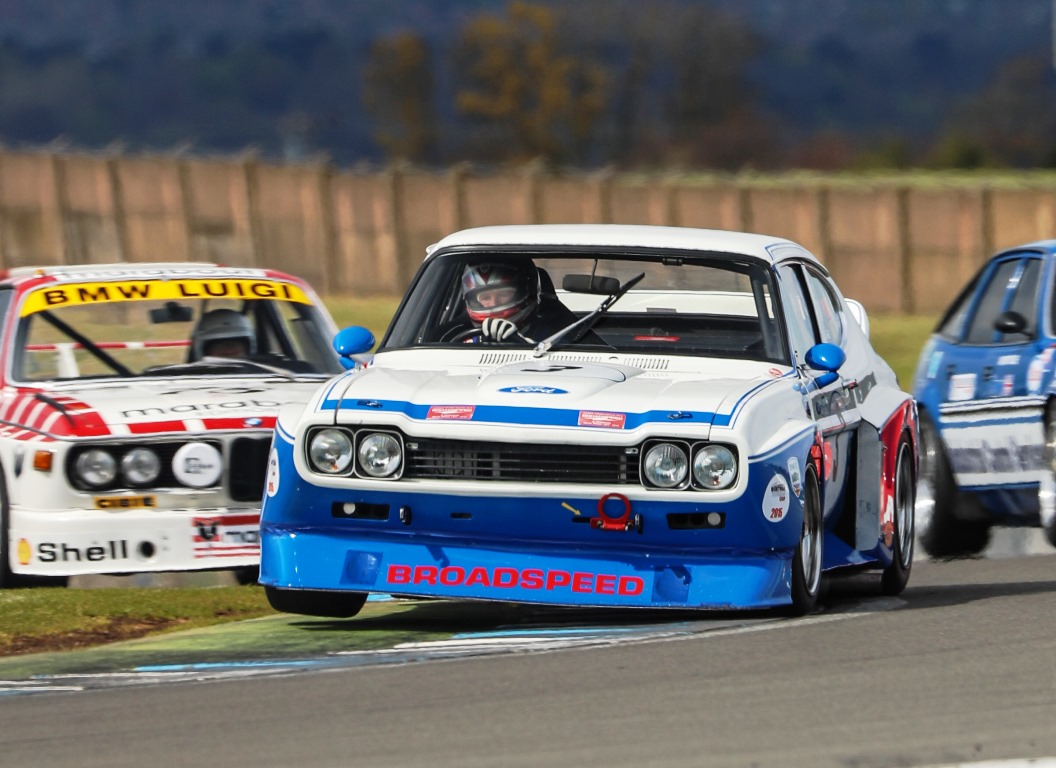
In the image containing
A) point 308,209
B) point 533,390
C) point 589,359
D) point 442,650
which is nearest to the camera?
point 442,650

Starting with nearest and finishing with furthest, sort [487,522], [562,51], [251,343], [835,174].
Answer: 1. [487,522]
2. [251,343]
3. [835,174]
4. [562,51]

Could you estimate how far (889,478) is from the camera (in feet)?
30.3

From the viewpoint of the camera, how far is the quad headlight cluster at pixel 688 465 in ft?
24.5

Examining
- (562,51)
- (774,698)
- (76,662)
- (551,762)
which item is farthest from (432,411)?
(562,51)

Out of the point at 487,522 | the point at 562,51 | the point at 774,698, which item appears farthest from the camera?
the point at 562,51

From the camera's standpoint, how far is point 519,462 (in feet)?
24.8

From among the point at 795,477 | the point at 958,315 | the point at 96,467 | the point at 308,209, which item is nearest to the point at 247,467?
the point at 96,467

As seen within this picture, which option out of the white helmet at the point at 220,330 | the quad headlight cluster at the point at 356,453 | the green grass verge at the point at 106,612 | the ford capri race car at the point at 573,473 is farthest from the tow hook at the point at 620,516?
the white helmet at the point at 220,330

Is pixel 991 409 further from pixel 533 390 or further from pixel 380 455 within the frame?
pixel 380 455

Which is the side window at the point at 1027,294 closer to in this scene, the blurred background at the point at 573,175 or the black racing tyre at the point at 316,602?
the black racing tyre at the point at 316,602

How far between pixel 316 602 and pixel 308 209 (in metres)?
30.0

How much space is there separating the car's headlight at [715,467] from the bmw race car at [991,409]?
13.8 feet

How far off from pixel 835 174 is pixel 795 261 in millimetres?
47541

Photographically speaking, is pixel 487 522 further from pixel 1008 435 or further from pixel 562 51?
pixel 562 51
